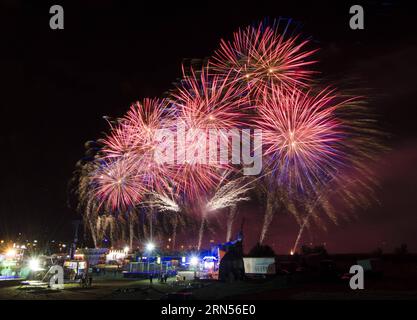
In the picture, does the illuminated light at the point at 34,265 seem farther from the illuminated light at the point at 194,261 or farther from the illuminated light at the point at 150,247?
the illuminated light at the point at 150,247

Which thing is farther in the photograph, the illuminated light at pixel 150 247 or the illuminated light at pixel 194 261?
the illuminated light at pixel 150 247

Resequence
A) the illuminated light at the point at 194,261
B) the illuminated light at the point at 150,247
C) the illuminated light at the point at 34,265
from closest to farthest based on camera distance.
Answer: the illuminated light at the point at 34,265 → the illuminated light at the point at 194,261 → the illuminated light at the point at 150,247

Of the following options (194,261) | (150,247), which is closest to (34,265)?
(194,261)

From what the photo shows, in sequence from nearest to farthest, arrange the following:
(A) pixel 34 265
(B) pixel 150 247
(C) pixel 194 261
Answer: (A) pixel 34 265 < (C) pixel 194 261 < (B) pixel 150 247

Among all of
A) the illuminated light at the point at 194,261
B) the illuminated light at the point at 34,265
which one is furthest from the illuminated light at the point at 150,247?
the illuminated light at the point at 34,265

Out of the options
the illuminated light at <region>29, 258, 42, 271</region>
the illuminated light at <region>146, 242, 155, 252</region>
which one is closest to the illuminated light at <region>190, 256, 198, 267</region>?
the illuminated light at <region>29, 258, 42, 271</region>

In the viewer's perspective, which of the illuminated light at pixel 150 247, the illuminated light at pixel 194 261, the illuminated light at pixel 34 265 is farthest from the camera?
the illuminated light at pixel 150 247

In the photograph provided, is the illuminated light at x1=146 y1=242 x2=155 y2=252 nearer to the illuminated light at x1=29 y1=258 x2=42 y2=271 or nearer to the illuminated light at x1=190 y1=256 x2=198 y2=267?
the illuminated light at x1=190 y1=256 x2=198 y2=267

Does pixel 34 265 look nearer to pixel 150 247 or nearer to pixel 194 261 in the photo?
pixel 194 261

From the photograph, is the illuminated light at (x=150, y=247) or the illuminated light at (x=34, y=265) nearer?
the illuminated light at (x=34, y=265)

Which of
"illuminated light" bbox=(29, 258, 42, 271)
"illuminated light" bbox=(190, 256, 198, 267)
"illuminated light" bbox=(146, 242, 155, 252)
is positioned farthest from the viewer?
"illuminated light" bbox=(146, 242, 155, 252)

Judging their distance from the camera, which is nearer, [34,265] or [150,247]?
[34,265]
